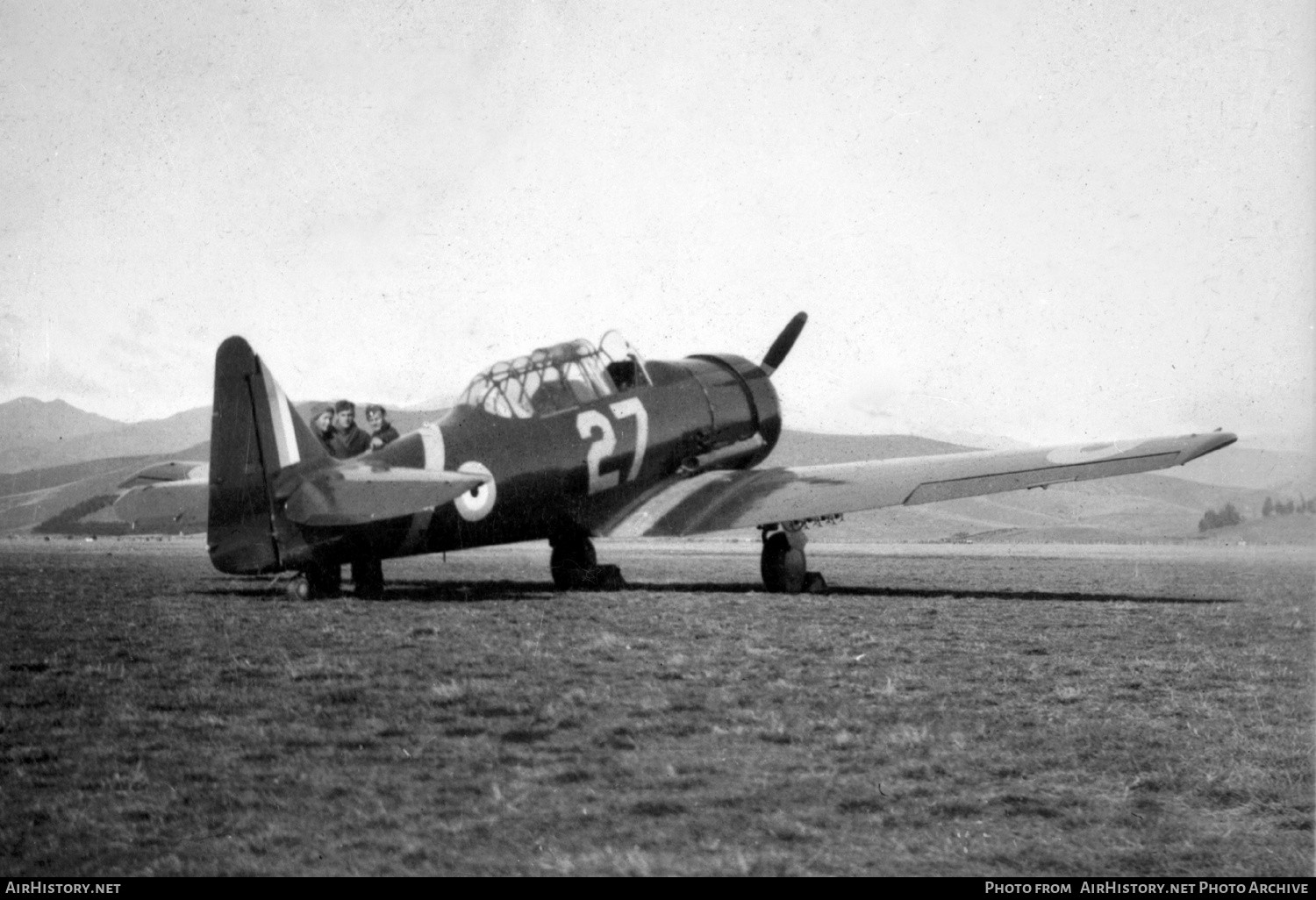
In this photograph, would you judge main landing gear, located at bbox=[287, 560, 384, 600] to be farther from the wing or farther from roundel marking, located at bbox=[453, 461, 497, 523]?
the wing

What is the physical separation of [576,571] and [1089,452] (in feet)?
17.0

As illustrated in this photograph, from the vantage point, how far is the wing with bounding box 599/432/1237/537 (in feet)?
30.4

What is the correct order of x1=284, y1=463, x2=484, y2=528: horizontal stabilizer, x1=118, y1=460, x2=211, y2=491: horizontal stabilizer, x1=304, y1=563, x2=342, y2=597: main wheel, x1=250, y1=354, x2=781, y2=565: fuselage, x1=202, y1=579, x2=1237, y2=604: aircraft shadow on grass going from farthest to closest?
x1=118, y1=460, x2=211, y2=491: horizontal stabilizer < x1=202, y1=579, x2=1237, y2=604: aircraft shadow on grass < x1=250, y1=354, x2=781, y2=565: fuselage < x1=304, y1=563, x2=342, y2=597: main wheel < x1=284, y1=463, x2=484, y2=528: horizontal stabilizer

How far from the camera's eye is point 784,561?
34.7 feet

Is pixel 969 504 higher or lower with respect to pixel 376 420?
lower

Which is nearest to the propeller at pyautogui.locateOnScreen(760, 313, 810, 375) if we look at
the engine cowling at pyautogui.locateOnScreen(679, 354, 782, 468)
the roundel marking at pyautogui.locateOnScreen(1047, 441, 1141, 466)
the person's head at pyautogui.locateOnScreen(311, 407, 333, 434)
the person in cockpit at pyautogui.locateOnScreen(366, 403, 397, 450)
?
the engine cowling at pyautogui.locateOnScreen(679, 354, 782, 468)

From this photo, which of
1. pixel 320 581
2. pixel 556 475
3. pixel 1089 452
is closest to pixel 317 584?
pixel 320 581

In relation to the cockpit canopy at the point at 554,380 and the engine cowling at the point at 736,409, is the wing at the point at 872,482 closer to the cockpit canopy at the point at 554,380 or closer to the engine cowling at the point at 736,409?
the engine cowling at the point at 736,409

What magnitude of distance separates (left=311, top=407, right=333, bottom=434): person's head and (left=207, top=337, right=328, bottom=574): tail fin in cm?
349

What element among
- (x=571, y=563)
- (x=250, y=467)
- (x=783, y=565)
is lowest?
(x=783, y=565)

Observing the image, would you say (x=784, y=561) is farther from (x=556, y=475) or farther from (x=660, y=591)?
(x=556, y=475)
